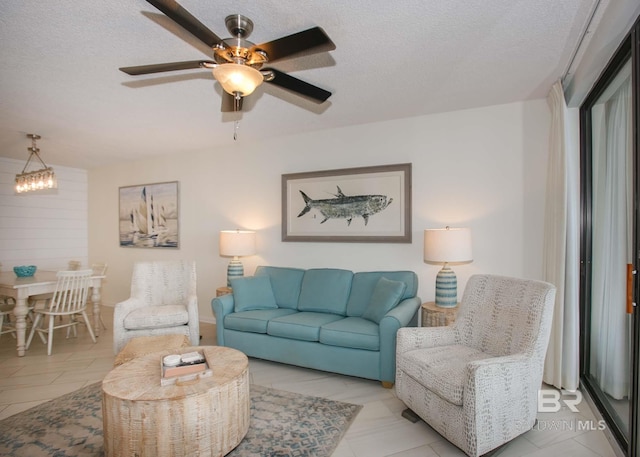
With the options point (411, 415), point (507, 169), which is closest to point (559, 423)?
point (411, 415)

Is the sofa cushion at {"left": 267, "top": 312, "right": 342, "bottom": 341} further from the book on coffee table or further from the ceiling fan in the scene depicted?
the ceiling fan

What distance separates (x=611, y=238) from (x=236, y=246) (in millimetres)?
3454

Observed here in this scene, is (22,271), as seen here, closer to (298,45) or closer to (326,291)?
(326,291)

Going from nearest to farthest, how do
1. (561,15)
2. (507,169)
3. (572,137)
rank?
(561,15)
(572,137)
(507,169)

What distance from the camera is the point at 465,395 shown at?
185 centimetres

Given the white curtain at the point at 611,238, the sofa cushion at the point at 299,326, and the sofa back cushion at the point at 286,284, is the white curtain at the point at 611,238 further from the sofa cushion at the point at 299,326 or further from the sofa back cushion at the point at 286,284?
the sofa back cushion at the point at 286,284

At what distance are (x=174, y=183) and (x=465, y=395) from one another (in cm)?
472

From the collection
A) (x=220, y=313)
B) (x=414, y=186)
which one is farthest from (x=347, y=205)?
(x=220, y=313)

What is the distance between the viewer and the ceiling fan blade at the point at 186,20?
1341mm

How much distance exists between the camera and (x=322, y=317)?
3.36 metres

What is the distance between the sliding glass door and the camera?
1.77 m

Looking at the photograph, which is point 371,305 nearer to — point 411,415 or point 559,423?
point 411,415

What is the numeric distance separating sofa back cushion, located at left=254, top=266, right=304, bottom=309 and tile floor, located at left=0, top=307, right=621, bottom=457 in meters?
0.67

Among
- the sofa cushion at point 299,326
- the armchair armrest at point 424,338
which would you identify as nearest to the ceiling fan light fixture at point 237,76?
the armchair armrest at point 424,338
